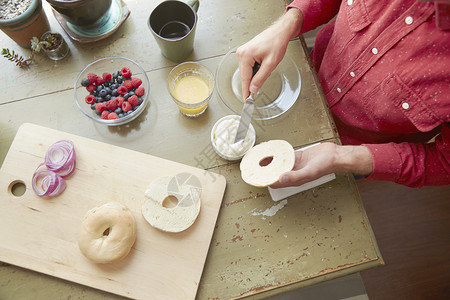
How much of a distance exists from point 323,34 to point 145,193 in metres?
0.96

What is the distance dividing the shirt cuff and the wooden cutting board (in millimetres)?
517

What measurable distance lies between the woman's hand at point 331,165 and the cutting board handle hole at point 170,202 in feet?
1.16

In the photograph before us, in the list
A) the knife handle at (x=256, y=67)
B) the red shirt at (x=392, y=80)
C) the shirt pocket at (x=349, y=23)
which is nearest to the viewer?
the red shirt at (x=392, y=80)

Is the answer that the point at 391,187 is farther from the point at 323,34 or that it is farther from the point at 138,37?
the point at 138,37

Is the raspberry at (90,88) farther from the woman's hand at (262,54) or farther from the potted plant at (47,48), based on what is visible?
the woman's hand at (262,54)

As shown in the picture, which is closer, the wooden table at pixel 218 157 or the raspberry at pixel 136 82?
the wooden table at pixel 218 157

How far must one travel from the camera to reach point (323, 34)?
4.28 ft

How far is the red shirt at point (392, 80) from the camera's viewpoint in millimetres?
872

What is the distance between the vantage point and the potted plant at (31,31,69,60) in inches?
46.3

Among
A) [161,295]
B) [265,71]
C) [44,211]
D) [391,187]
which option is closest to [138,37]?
[265,71]

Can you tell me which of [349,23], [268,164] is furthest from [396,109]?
[268,164]

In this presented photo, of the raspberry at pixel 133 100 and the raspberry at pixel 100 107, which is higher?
the raspberry at pixel 100 107

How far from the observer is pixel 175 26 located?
1203 mm

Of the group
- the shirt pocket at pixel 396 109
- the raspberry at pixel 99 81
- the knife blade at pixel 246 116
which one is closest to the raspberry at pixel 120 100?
the raspberry at pixel 99 81
